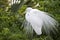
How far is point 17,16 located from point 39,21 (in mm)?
178

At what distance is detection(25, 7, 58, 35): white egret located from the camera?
1740mm

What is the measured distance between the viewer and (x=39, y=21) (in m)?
1.76

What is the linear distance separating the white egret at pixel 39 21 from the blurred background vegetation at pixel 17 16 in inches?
1.6

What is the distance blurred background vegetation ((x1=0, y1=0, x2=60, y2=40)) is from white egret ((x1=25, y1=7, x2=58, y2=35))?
0.13ft

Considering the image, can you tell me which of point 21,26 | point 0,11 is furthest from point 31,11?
point 0,11

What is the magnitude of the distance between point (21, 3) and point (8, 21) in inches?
8.9

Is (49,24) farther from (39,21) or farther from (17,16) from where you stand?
(17,16)

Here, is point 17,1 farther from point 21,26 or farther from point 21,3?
point 21,26

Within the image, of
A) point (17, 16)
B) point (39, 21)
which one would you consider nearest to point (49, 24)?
point (39, 21)

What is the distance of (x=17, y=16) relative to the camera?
184 cm

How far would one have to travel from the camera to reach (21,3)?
1953mm

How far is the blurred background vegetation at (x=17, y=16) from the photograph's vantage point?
5.53 feet

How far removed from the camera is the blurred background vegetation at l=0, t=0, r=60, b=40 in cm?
168

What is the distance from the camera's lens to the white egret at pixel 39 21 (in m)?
1.74
